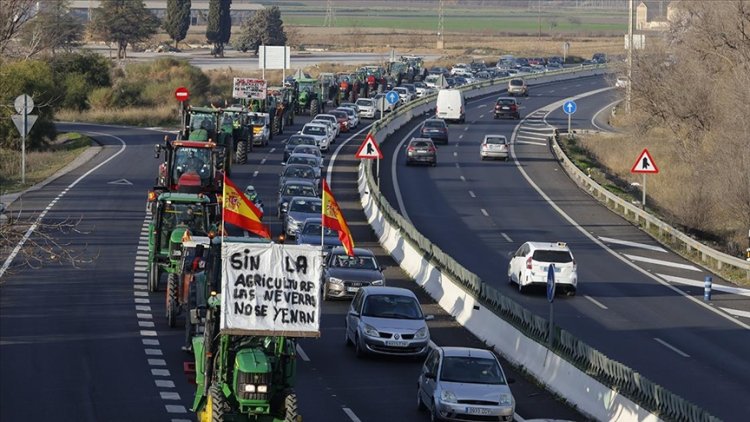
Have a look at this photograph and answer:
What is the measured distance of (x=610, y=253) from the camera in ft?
149

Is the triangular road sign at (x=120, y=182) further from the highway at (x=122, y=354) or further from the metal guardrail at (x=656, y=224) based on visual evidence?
the metal guardrail at (x=656, y=224)

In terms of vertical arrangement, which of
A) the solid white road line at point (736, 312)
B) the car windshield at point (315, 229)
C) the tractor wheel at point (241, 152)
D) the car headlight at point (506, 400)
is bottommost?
the solid white road line at point (736, 312)

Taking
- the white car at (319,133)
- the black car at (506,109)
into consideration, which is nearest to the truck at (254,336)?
the white car at (319,133)

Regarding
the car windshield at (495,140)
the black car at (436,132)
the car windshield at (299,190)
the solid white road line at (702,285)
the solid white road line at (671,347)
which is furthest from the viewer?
the black car at (436,132)

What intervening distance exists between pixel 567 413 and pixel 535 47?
163670 mm

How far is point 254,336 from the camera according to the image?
18.7 metres

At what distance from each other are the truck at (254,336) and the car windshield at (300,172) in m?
34.5

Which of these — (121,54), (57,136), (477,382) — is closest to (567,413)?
(477,382)

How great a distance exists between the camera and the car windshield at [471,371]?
75.6 feet

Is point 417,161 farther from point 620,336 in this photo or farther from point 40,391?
point 40,391

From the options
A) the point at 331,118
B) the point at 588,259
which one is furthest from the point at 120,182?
the point at 588,259

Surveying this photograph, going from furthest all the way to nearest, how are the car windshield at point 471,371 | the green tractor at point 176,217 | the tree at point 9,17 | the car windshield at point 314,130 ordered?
the car windshield at point 314,130 → the green tractor at point 176,217 → the tree at point 9,17 → the car windshield at point 471,371

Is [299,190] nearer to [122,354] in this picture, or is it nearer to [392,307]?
[392,307]

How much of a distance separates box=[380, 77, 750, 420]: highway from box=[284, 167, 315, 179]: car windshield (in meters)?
3.56
